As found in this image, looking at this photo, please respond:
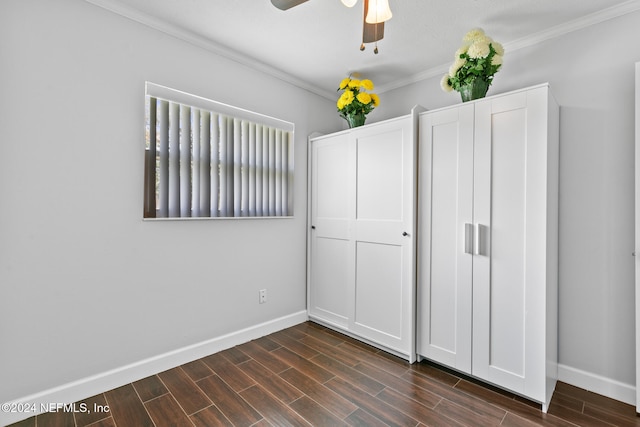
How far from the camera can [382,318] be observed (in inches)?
103

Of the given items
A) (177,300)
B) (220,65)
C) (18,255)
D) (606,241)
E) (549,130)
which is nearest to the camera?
(18,255)

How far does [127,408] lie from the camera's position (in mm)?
1820

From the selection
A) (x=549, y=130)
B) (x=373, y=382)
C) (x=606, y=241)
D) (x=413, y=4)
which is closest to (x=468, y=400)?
(x=373, y=382)

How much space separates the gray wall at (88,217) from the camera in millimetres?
1711

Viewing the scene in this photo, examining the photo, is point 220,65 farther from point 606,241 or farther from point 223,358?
point 606,241

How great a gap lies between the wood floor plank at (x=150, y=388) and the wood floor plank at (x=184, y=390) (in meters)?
0.03

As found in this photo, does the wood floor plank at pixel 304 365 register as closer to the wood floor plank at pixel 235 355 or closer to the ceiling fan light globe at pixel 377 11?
the wood floor plank at pixel 235 355

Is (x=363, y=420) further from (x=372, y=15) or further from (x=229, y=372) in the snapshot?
(x=372, y=15)

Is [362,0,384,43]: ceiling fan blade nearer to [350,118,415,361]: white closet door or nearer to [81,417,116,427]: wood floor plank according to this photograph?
[350,118,415,361]: white closet door

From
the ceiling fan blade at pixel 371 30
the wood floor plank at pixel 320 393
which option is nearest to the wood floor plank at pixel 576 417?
the wood floor plank at pixel 320 393

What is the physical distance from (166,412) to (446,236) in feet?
7.03

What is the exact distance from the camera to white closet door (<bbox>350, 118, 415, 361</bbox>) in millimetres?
2447

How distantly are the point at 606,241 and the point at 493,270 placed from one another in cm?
76

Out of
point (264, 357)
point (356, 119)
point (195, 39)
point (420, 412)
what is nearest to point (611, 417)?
point (420, 412)
